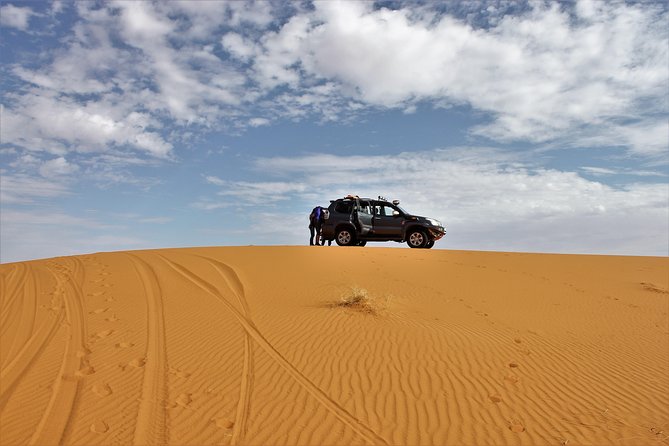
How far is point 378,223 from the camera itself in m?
18.4

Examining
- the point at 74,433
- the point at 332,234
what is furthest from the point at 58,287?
the point at 332,234

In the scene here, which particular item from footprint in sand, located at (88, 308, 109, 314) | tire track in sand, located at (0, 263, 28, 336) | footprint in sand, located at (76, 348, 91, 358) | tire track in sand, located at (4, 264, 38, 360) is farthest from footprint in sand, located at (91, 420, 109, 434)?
footprint in sand, located at (88, 308, 109, 314)

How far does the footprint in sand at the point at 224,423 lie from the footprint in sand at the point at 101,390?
153 cm

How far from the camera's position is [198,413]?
16.4 feet

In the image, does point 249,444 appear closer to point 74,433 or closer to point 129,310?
point 74,433

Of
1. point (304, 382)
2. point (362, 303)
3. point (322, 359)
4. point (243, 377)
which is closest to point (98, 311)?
point (243, 377)

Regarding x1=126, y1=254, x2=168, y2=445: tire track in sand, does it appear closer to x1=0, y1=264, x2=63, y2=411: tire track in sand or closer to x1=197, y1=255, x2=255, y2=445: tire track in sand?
x1=197, y1=255, x2=255, y2=445: tire track in sand

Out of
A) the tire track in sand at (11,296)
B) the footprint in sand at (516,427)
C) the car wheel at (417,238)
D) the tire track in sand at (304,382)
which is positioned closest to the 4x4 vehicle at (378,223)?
the car wheel at (417,238)

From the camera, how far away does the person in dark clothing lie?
18858 millimetres

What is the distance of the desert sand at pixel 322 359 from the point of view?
16.0 feet

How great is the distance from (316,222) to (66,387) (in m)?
13.9

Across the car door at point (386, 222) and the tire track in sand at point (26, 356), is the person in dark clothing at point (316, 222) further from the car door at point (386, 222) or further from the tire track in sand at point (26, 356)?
the tire track in sand at point (26, 356)

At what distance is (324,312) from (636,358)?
579cm

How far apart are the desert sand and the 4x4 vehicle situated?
16.7 ft
